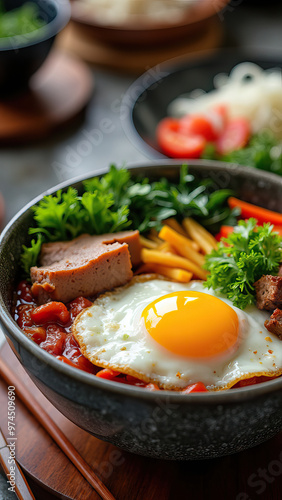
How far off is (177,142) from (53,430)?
8.93ft

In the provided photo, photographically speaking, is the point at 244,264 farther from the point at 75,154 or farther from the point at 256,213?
the point at 75,154

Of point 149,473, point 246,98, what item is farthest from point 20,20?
point 149,473

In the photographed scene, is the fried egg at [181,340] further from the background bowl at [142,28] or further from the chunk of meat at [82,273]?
the background bowl at [142,28]

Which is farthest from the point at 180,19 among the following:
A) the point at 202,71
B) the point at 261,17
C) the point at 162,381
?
the point at 162,381

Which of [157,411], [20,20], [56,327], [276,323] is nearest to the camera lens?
[157,411]

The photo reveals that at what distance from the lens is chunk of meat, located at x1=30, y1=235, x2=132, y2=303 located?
246 cm

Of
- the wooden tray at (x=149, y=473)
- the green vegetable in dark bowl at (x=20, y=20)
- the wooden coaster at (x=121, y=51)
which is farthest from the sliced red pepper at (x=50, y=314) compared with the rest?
the wooden coaster at (x=121, y=51)

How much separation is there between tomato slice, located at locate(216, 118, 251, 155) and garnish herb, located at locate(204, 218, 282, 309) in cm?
188

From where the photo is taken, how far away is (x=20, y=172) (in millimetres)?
4312

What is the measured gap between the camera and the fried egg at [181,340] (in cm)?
214

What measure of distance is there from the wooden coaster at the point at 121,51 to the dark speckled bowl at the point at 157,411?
4.03 metres

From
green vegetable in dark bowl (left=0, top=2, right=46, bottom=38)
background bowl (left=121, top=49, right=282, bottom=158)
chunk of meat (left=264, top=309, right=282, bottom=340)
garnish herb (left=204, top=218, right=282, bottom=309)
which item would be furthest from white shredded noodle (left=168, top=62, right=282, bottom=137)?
chunk of meat (left=264, top=309, right=282, bottom=340)

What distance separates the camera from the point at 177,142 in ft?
14.4

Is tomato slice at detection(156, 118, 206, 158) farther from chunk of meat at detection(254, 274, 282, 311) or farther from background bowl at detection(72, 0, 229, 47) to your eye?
chunk of meat at detection(254, 274, 282, 311)
